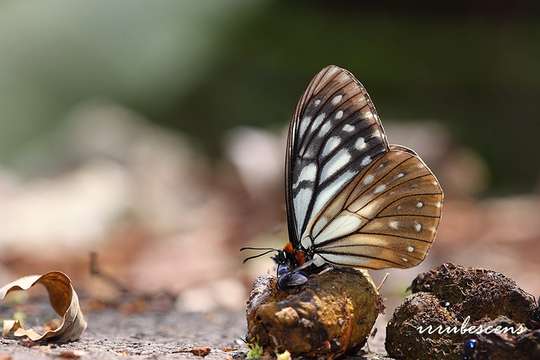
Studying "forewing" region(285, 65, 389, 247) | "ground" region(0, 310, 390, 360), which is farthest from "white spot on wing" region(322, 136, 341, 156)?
"ground" region(0, 310, 390, 360)

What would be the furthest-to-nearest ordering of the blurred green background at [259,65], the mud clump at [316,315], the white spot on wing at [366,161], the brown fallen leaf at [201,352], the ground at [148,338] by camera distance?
the blurred green background at [259,65]
the white spot on wing at [366,161]
the brown fallen leaf at [201,352]
the ground at [148,338]
the mud clump at [316,315]

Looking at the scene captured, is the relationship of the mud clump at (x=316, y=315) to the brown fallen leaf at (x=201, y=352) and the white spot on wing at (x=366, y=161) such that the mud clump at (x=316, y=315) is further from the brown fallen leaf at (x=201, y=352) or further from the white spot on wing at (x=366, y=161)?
the white spot on wing at (x=366, y=161)

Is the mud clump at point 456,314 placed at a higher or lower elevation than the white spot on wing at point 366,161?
lower

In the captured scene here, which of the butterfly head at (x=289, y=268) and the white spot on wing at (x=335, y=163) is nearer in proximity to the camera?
the butterfly head at (x=289, y=268)

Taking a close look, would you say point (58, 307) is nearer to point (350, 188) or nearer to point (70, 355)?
point (70, 355)

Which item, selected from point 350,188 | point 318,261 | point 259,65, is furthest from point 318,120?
point 259,65

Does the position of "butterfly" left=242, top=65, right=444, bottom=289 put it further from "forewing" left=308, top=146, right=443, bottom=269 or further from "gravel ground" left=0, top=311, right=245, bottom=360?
"gravel ground" left=0, top=311, right=245, bottom=360

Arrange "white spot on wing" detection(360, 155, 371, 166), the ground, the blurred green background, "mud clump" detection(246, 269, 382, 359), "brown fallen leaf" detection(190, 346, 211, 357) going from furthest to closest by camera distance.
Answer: the blurred green background → "white spot on wing" detection(360, 155, 371, 166) → "brown fallen leaf" detection(190, 346, 211, 357) → the ground → "mud clump" detection(246, 269, 382, 359)

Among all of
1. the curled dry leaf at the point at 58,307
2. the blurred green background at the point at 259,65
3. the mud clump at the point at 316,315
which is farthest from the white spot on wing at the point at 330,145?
the blurred green background at the point at 259,65
